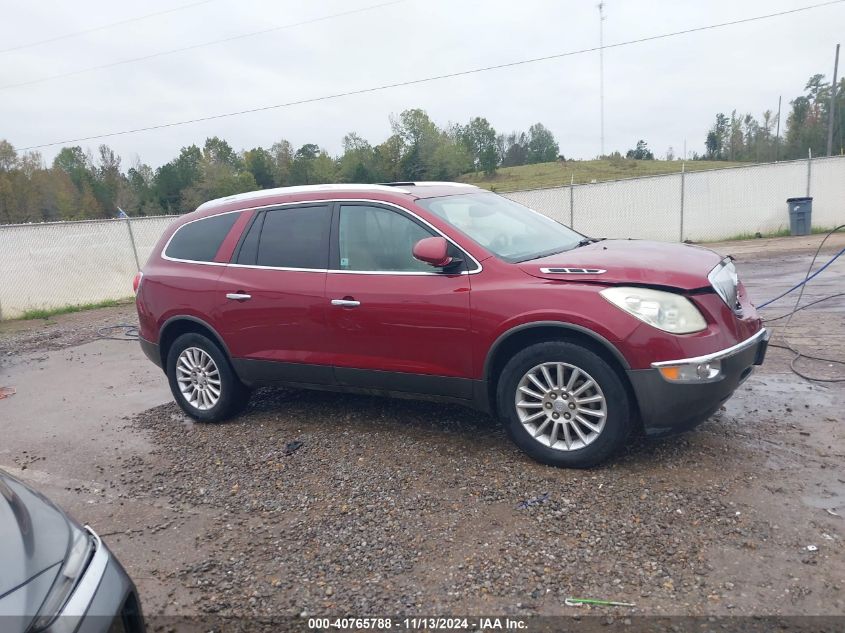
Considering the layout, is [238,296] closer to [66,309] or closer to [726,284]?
[726,284]

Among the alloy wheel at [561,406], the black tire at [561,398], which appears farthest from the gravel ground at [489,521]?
the alloy wheel at [561,406]

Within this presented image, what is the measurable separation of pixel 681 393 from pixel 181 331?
13.7 feet

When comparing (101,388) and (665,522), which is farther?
(101,388)

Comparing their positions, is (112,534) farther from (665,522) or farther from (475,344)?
(665,522)

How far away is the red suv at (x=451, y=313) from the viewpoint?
3934mm

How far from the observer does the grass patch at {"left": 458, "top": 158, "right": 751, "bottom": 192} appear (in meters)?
27.9

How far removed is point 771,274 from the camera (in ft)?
38.7

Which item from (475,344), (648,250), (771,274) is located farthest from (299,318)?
(771,274)

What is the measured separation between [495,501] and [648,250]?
2.00 metres

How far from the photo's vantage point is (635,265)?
412 cm

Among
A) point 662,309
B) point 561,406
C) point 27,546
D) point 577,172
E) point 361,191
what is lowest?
point 561,406

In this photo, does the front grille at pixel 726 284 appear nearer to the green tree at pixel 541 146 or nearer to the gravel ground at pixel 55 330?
the gravel ground at pixel 55 330

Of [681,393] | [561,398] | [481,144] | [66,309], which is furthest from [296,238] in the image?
[481,144]

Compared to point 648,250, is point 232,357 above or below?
below
